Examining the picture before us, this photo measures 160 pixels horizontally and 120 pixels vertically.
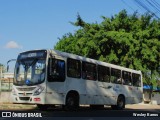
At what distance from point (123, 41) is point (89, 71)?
52.7ft

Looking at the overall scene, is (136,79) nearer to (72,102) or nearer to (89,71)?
(89,71)

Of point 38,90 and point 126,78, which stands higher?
point 126,78

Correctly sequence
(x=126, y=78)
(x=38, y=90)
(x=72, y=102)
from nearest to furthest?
(x=38, y=90), (x=72, y=102), (x=126, y=78)

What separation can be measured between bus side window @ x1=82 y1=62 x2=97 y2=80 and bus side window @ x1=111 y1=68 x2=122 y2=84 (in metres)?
2.35

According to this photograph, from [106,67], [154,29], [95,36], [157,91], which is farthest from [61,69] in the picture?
[157,91]

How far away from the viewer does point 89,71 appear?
74.9 feet

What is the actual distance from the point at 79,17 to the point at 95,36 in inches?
157

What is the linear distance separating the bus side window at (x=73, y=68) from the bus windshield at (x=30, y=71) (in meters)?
1.73

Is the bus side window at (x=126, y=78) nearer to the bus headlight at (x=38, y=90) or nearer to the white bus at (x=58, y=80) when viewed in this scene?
the white bus at (x=58, y=80)

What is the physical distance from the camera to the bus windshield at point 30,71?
63.7ft

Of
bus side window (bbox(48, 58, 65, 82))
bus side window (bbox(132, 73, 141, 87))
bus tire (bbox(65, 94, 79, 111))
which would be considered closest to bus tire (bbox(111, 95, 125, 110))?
bus side window (bbox(132, 73, 141, 87))

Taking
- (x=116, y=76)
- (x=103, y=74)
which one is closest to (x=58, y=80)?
(x=103, y=74)

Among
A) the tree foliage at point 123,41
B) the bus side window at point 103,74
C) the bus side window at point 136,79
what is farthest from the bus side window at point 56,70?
the tree foliage at point 123,41

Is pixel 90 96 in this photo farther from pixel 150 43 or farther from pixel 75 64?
pixel 150 43
